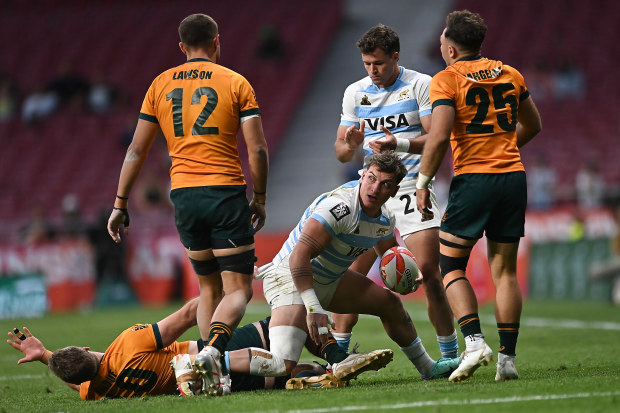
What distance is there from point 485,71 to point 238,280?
85.8 inches

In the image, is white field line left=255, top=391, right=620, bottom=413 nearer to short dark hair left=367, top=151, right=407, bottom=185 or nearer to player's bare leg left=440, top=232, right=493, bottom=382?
player's bare leg left=440, top=232, right=493, bottom=382

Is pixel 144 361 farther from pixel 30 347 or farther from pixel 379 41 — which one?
pixel 379 41

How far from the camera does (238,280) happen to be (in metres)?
6.53

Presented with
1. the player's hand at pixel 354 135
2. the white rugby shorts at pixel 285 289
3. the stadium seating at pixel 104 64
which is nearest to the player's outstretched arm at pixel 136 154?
the white rugby shorts at pixel 285 289

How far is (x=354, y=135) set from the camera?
7.14m

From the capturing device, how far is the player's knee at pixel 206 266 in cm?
670

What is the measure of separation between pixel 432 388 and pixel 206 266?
1779 millimetres

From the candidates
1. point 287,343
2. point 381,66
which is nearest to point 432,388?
point 287,343

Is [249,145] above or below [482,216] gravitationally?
above

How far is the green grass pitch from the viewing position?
5.29 m

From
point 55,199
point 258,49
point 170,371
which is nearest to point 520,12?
point 258,49

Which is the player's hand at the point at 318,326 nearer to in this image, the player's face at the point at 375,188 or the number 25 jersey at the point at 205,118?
the player's face at the point at 375,188

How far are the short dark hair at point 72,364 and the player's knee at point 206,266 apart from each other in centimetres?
93

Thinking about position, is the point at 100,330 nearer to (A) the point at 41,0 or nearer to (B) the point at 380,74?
(B) the point at 380,74
